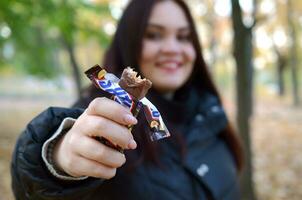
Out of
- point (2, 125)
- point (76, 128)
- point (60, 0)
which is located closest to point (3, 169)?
point (60, 0)

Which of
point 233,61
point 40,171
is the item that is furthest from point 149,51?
point 233,61

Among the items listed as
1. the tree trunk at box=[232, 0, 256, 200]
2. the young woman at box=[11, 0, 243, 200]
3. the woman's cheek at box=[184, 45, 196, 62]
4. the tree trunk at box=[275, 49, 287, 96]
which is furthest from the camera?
the tree trunk at box=[275, 49, 287, 96]

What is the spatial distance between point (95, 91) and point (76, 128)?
0.66 metres

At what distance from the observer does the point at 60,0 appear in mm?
5477

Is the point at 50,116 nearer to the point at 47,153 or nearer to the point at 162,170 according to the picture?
the point at 47,153

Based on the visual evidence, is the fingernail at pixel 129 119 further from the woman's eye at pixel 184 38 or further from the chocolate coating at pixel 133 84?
the woman's eye at pixel 184 38

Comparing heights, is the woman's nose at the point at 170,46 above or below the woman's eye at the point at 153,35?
below

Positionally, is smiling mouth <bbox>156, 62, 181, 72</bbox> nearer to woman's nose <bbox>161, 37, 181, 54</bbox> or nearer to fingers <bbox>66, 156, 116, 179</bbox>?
woman's nose <bbox>161, 37, 181, 54</bbox>

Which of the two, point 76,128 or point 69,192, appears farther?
point 69,192

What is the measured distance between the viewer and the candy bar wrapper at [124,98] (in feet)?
2.91

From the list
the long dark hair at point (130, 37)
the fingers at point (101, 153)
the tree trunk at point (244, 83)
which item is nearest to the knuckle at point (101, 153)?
the fingers at point (101, 153)

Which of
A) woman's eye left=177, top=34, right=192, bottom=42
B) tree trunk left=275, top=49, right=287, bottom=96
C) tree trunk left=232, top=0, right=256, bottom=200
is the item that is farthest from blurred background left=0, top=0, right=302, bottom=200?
tree trunk left=275, top=49, right=287, bottom=96

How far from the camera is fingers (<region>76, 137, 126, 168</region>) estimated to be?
0.95 meters

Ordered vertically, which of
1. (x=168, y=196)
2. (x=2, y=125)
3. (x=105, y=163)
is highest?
(x=105, y=163)
